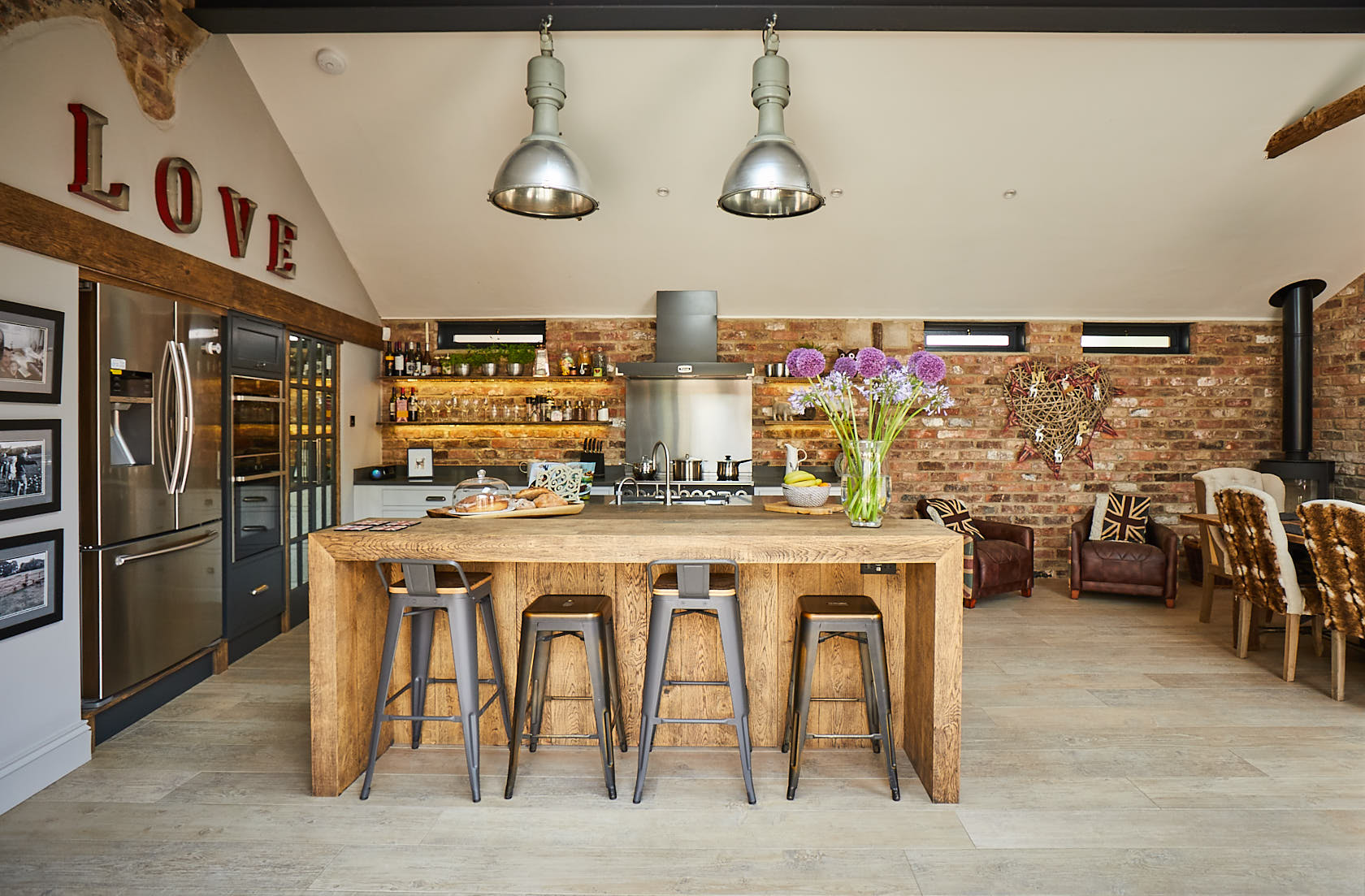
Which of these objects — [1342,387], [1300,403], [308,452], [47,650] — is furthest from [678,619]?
[1342,387]

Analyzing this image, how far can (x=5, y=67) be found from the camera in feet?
8.86

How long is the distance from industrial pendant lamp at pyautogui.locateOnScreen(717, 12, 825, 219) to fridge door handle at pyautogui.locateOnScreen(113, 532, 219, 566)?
3035 millimetres

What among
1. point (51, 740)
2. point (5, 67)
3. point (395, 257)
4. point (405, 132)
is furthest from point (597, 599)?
point (395, 257)

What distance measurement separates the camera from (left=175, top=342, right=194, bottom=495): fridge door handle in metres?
3.60

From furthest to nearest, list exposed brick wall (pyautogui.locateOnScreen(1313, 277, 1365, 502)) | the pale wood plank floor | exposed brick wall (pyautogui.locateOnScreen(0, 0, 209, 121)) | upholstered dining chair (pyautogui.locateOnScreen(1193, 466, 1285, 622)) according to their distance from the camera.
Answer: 1. exposed brick wall (pyautogui.locateOnScreen(1313, 277, 1365, 502))
2. upholstered dining chair (pyautogui.locateOnScreen(1193, 466, 1285, 622))
3. exposed brick wall (pyautogui.locateOnScreen(0, 0, 209, 121))
4. the pale wood plank floor

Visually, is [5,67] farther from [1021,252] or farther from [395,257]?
[1021,252]

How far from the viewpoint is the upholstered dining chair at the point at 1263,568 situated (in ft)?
12.4

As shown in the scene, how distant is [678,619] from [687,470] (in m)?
3.21

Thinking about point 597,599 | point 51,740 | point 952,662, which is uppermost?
point 597,599

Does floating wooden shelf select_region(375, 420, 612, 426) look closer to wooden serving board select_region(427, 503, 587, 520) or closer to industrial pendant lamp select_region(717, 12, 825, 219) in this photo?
wooden serving board select_region(427, 503, 587, 520)

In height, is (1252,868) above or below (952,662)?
below

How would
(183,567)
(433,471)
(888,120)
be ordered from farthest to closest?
(433,471)
(888,120)
(183,567)

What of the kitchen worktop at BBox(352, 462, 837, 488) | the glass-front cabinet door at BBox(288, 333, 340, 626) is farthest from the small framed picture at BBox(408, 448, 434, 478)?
the glass-front cabinet door at BBox(288, 333, 340, 626)

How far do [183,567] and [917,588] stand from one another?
11.7ft
